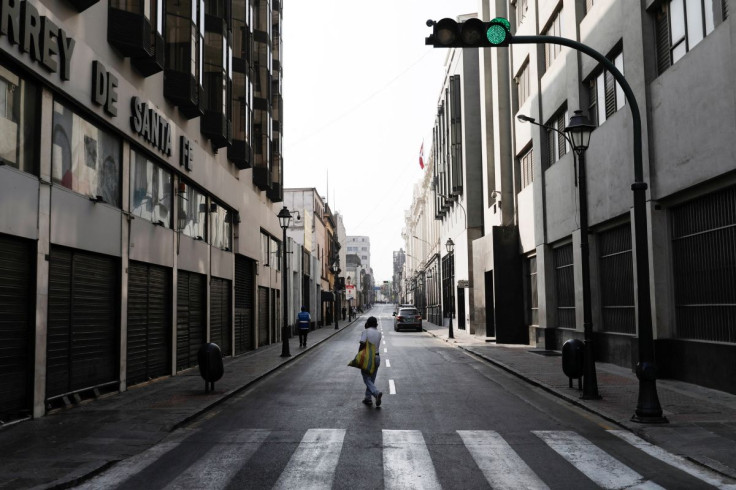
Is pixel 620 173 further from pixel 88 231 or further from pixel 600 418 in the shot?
pixel 88 231

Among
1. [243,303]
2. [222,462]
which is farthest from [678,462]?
[243,303]

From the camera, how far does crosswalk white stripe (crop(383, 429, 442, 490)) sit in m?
6.71

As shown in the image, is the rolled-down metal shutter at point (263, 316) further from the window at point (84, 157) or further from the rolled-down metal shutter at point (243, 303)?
the window at point (84, 157)

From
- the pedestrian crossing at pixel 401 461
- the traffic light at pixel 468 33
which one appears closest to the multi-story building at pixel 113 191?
the pedestrian crossing at pixel 401 461

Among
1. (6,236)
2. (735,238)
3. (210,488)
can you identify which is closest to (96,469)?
(210,488)

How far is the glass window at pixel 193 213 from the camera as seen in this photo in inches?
772

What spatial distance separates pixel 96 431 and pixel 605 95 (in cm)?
1650

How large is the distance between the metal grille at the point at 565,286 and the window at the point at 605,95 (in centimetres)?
545

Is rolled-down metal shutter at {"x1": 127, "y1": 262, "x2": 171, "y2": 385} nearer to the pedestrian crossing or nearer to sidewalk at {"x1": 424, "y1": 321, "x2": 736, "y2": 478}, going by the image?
the pedestrian crossing

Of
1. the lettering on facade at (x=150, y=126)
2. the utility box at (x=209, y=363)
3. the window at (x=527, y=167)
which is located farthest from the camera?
the window at (x=527, y=167)

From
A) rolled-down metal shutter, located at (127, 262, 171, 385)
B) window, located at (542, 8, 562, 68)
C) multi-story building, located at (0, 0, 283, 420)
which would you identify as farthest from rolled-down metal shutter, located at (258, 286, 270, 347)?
window, located at (542, 8, 562, 68)

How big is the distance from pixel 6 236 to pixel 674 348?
13.9 metres

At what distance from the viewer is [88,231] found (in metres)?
12.8

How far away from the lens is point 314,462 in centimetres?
768
